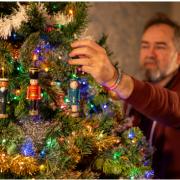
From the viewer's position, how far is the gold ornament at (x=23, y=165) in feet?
2.21

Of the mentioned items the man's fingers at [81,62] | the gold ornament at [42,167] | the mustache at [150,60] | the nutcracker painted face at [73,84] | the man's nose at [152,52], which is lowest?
the gold ornament at [42,167]

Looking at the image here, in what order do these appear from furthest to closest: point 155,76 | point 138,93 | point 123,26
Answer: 1. point 123,26
2. point 155,76
3. point 138,93

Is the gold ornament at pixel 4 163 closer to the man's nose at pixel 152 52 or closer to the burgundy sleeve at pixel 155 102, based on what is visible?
the burgundy sleeve at pixel 155 102

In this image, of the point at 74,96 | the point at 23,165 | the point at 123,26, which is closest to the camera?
the point at 23,165

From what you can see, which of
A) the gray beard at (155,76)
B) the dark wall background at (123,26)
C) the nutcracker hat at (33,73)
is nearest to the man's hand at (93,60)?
the nutcracker hat at (33,73)

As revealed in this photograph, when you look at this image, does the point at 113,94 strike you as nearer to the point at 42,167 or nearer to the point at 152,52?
the point at 42,167

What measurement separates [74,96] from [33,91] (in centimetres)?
12

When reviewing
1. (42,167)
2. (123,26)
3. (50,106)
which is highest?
(123,26)

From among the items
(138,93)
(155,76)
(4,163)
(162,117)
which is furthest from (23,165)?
(155,76)

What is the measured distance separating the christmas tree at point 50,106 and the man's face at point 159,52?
0.87 meters

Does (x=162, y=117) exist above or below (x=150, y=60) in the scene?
below

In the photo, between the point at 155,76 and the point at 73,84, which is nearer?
the point at 73,84

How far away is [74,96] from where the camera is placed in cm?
78

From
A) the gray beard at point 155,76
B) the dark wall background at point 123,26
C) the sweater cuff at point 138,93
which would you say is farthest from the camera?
the dark wall background at point 123,26
